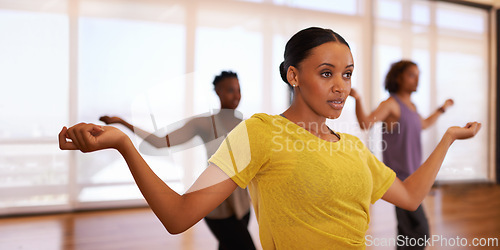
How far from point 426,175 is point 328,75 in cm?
34

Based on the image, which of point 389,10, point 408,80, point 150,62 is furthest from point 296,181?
point 389,10

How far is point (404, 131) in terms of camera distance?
1.63 m

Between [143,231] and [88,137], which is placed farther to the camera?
[143,231]

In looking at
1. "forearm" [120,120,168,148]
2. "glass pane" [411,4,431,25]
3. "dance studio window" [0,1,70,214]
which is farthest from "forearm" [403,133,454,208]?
"glass pane" [411,4,431,25]

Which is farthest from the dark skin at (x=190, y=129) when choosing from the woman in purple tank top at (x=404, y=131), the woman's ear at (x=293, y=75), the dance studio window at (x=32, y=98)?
the dance studio window at (x=32, y=98)

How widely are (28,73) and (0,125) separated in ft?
2.38

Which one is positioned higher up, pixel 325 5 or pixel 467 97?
pixel 325 5

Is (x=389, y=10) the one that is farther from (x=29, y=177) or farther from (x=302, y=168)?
(x=302, y=168)

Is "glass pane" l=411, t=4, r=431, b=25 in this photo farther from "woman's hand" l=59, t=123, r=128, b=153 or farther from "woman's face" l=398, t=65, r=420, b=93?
"woman's hand" l=59, t=123, r=128, b=153

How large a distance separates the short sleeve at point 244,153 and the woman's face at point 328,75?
102 mm

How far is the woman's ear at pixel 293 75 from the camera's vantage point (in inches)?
26.6

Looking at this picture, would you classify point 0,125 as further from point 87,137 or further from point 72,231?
point 87,137

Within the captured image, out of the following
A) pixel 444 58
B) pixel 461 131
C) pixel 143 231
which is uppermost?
pixel 444 58

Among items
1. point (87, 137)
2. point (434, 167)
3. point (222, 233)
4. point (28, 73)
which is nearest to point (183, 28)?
point (28, 73)
